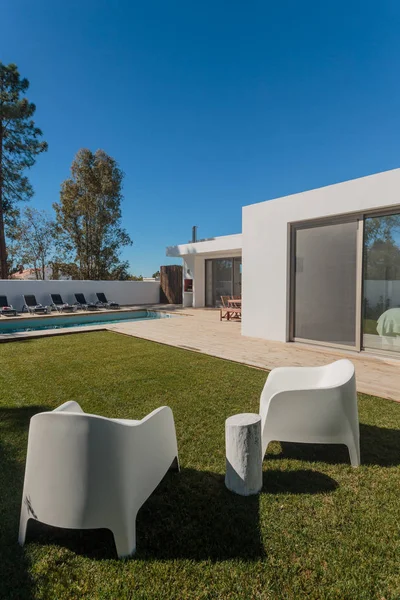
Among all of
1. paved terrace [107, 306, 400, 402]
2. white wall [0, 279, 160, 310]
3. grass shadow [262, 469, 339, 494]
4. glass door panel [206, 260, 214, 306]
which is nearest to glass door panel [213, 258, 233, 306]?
glass door panel [206, 260, 214, 306]

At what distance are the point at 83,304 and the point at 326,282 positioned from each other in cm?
1378

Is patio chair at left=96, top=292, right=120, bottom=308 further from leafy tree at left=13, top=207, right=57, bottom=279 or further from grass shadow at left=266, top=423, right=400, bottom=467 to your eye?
grass shadow at left=266, top=423, right=400, bottom=467

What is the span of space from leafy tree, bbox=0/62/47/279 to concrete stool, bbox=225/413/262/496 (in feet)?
67.5

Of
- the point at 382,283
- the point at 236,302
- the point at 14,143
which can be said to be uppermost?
the point at 14,143

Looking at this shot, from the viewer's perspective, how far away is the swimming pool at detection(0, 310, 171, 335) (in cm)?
1331

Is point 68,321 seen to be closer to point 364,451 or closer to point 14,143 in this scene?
point 14,143

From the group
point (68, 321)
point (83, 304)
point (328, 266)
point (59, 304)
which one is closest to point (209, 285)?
point (83, 304)

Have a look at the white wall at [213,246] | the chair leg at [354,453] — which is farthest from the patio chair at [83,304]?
the chair leg at [354,453]

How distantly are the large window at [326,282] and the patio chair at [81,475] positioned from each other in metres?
6.23

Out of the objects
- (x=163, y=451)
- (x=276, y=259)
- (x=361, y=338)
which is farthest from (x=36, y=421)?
(x=276, y=259)

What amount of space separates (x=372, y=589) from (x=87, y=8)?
15.5 m

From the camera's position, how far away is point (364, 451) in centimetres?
319

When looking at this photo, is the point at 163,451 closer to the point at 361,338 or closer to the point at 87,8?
the point at 361,338

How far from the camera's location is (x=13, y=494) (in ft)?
Answer: 8.39
